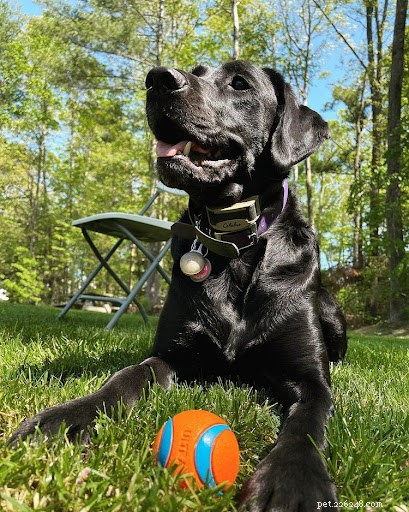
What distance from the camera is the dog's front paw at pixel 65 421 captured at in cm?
Result: 142

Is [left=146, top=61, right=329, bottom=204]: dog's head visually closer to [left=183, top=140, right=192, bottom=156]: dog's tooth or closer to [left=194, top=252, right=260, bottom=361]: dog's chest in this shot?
[left=183, top=140, right=192, bottom=156]: dog's tooth

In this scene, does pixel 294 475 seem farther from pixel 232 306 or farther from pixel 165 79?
pixel 165 79

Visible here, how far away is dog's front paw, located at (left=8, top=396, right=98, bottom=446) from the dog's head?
1.12 metres

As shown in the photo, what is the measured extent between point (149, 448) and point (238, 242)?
1.26m

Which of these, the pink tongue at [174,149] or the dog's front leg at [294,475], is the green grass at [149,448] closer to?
the dog's front leg at [294,475]

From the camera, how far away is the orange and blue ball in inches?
47.4

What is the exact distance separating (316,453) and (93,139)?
2502 centimetres

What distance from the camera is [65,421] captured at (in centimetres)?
151

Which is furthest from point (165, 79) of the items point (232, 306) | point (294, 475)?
point (294, 475)

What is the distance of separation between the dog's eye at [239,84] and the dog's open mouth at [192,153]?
449 millimetres

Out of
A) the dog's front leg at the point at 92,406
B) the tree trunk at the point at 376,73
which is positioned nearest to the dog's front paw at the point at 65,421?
the dog's front leg at the point at 92,406

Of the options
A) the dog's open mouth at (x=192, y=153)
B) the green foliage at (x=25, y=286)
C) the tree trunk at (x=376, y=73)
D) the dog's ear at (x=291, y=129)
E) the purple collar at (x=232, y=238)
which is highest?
the tree trunk at (x=376, y=73)

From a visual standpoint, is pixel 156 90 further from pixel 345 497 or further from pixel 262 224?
pixel 345 497

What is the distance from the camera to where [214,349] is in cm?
228
